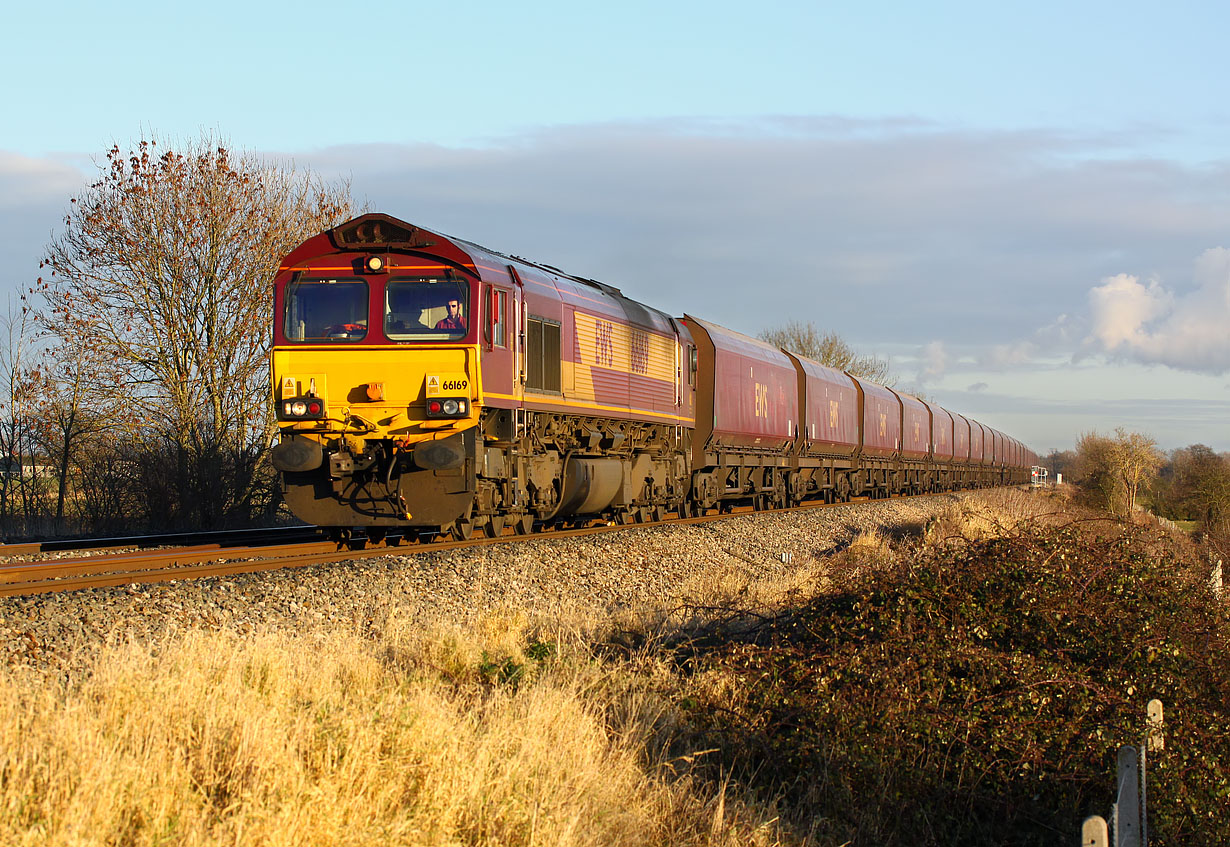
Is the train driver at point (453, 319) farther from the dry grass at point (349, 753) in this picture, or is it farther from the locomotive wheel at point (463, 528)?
the dry grass at point (349, 753)

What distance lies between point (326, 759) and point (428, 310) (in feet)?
30.6

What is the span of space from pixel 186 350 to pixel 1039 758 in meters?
20.8

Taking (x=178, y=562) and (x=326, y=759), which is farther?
(x=178, y=562)

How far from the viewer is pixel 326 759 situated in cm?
484

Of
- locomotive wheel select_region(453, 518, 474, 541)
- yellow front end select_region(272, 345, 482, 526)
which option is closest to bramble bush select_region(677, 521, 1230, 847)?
yellow front end select_region(272, 345, 482, 526)

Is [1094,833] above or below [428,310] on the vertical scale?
below

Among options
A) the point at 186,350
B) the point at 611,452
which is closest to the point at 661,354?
the point at 611,452

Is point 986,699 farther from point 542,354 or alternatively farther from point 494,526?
point 542,354

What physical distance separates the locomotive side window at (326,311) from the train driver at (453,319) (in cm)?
96

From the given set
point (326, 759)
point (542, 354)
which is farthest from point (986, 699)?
point (542, 354)

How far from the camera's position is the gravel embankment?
306 inches

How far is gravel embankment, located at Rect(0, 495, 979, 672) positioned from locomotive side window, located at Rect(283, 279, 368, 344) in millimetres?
3024

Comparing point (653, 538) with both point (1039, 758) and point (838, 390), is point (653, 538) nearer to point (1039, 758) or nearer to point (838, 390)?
point (1039, 758)

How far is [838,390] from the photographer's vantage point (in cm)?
3300
